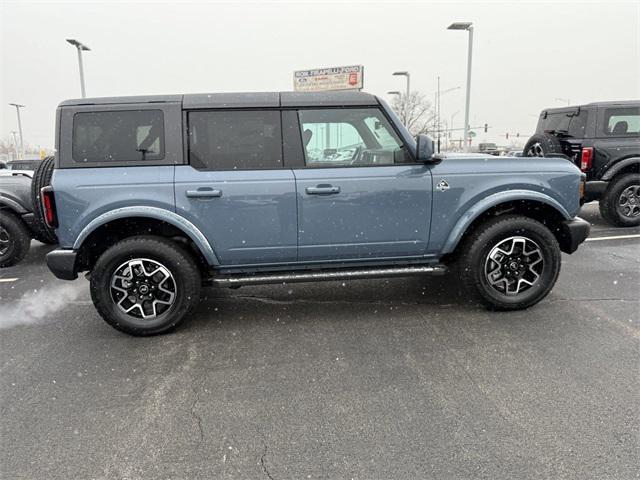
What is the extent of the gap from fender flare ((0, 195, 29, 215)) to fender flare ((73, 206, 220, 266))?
3260 millimetres

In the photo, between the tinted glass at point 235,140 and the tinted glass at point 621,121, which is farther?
the tinted glass at point 621,121

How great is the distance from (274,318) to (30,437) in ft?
6.57

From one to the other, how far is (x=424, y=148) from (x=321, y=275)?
4.45ft

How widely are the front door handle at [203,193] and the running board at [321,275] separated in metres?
0.71

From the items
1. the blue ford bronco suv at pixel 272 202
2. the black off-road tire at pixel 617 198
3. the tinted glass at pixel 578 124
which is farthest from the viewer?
the tinted glass at pixel 578 124

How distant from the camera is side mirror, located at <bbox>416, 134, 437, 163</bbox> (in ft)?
11.9

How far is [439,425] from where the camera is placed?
7.86 ft

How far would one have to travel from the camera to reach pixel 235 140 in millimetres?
3615

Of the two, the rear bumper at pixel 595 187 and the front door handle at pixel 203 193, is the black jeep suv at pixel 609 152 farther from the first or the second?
the front door handle at pixel 203 193

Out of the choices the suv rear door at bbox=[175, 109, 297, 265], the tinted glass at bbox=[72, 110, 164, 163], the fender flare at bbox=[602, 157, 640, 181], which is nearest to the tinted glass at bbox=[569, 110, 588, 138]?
the fender flare at bbox=[602, 157, 640, 181]

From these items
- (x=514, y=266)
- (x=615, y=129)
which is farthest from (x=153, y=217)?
(x=615, y=129)

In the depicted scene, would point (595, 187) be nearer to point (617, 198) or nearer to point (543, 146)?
point (617, 198)

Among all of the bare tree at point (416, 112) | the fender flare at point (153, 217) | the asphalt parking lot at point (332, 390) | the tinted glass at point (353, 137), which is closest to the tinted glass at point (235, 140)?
the tinted glass at point (353, 137)

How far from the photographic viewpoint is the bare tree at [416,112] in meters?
31.9
